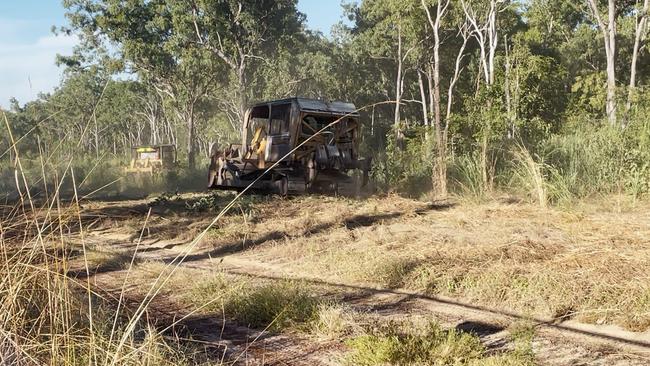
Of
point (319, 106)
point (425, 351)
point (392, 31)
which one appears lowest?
point (425, 351)

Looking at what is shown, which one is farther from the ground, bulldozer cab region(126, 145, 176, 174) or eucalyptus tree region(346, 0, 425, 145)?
eucalyptus tree region(346, 0, 425, 145)

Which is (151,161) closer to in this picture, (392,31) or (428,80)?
(392,31)

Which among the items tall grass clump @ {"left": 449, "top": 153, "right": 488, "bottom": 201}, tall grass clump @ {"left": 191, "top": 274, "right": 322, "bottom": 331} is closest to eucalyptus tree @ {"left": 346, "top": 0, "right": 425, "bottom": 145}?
tall grass clump @ {"left": 449, "top": 153, "right": 488, "bottom": 201}

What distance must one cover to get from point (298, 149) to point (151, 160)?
17.3 m

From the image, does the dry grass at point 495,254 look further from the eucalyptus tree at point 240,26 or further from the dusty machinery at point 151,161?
the dusty machinery at point 151,161

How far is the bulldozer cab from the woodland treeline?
127 centimetres

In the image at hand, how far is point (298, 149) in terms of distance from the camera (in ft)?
43.9

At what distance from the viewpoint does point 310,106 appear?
46.0 ft

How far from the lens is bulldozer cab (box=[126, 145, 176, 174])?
28344mm

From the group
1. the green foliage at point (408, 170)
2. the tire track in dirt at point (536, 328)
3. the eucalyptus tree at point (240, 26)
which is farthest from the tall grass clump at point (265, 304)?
the eucalyptus tree at point (240, 26)

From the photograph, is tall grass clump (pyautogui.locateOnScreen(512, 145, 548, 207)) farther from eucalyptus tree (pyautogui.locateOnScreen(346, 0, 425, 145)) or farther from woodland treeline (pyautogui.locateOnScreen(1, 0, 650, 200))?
eucalyptus tree (pyautogui.locateOnScreen(346, 0, 425, 145))

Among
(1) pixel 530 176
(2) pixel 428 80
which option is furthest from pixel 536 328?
(2) pixel 428 80

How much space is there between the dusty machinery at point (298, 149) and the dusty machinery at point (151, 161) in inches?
520

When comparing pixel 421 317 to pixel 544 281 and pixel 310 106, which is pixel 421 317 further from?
pixel 310 106
